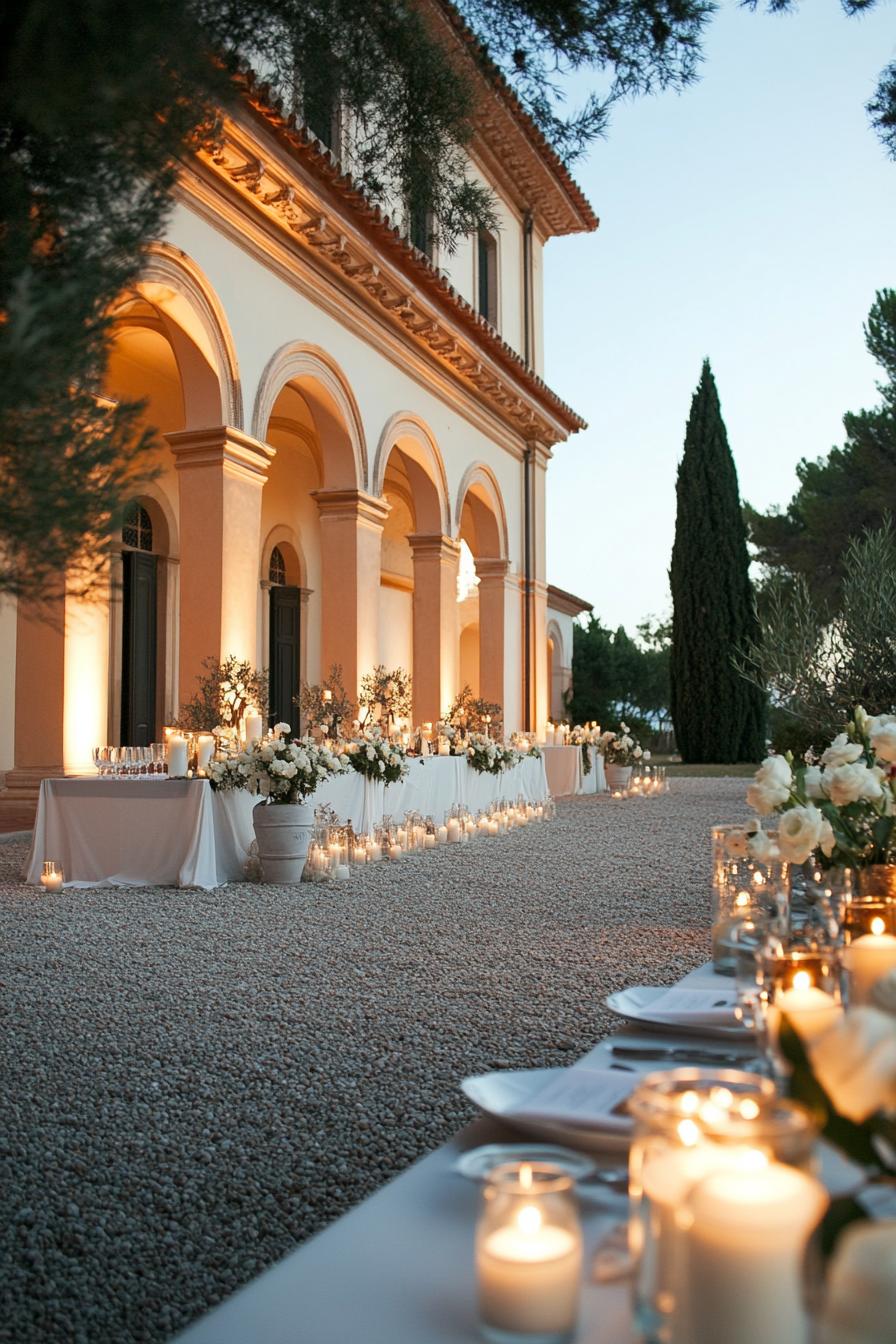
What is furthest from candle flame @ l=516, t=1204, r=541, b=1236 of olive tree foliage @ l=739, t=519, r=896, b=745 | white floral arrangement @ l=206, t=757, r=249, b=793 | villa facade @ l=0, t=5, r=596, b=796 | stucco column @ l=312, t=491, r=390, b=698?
stucco column @ l=312, t=491, r=390, b=698

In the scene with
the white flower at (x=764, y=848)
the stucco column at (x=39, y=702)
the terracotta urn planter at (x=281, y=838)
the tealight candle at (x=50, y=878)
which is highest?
the stucco column at (x=39, y=702)

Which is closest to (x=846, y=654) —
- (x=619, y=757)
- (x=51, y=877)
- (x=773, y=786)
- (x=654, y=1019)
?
(x=51, y=877)

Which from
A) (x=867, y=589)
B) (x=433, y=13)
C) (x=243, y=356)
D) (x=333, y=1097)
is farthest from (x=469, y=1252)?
(x=243, y=356)

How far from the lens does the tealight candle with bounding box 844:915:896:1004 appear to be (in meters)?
1.51

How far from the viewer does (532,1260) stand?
0.96 meters

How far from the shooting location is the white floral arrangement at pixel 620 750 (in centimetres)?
1903

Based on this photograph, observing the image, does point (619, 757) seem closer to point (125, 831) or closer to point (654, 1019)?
point (125, 831)

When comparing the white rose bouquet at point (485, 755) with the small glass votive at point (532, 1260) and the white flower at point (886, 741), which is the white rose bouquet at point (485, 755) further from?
the small glass votive at point (532, 1260)

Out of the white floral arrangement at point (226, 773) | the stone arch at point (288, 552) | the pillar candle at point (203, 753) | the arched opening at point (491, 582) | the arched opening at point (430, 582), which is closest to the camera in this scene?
the white floral arrangement at point (226, 773)

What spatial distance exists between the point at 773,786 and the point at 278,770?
5.16m

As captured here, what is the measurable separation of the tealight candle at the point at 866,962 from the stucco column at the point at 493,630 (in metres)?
17.4

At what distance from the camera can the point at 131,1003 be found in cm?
474

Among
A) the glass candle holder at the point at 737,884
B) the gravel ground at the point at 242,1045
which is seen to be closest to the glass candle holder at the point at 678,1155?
the glass candle holder at the point at 737,884

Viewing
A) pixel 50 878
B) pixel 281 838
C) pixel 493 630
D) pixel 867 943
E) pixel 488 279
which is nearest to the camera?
pixel 867 943
